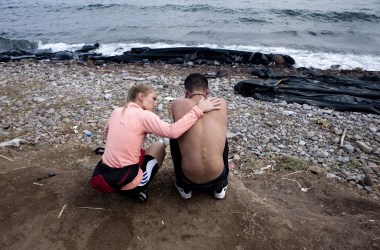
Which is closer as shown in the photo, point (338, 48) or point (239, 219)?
point (239, 219)

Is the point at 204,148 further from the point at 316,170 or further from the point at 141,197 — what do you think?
the point at 316,170

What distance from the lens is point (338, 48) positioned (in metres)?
14.4

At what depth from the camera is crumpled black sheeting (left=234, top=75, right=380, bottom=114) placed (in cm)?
777

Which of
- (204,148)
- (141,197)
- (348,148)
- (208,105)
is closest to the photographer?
(204,148)

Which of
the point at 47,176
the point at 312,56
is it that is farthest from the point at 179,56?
the point at 47,176

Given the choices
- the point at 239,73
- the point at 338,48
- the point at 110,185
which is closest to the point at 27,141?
the point at 110,185

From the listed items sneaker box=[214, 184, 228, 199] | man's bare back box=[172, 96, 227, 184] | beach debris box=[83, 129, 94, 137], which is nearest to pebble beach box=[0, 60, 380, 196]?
beach debris box=[83, 129, 94, 137]

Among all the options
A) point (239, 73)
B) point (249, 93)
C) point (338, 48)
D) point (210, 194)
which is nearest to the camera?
→ point (210, 194)

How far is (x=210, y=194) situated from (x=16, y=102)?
20.5 feet

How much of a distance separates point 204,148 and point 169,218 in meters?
0.98

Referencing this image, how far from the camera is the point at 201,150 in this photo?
330cm

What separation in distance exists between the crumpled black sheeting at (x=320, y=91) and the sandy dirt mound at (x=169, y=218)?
383 centimetres

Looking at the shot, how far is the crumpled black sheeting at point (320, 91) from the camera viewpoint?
777 cm

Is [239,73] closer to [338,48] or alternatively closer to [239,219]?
[338,48]
